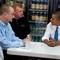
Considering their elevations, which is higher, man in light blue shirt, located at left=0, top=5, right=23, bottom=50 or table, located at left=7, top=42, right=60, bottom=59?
man in light blue shirt, located at left=0, top=5, right=23, bottom=50

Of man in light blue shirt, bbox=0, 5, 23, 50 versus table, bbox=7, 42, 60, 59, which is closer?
table, bbox=7, 42, 60, 59

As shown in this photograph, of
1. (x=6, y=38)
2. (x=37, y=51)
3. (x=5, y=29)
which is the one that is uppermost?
(x=5, y=29)

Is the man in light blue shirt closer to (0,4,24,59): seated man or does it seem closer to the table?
(0,4,24,59): seated man

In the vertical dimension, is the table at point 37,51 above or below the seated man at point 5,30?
below

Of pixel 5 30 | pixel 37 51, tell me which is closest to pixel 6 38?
pixel 5 30

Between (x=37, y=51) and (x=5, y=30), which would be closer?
(x=37, y=51)

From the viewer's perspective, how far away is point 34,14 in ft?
20.3

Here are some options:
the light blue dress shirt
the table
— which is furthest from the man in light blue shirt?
the table

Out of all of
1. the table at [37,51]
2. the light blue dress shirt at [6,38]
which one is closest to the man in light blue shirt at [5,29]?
the light blue dress shirt at [6,38]

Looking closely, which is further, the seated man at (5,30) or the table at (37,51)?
the seated man at (5,30)

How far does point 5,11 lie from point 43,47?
0.75 meters

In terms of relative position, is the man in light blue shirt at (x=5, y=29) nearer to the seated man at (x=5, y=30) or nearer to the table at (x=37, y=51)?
the seated man at (x=5, y=30)

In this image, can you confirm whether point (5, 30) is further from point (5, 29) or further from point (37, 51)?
point (37, 51)

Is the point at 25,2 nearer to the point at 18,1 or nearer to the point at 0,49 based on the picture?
the point at 18,1
